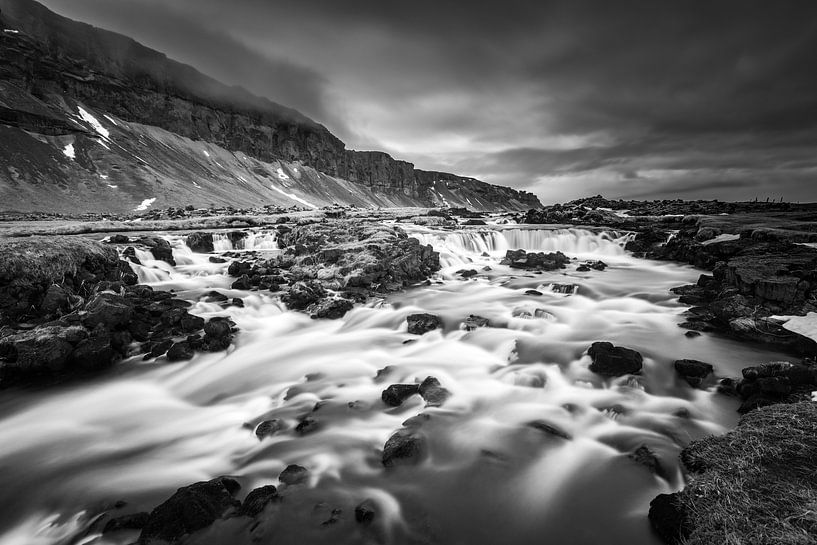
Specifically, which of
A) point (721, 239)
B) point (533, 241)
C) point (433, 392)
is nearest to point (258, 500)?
point (433, 392)

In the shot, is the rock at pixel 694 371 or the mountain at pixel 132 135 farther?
the mountain at pixel 132 135

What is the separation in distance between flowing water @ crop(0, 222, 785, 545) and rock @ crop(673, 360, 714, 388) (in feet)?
0.77

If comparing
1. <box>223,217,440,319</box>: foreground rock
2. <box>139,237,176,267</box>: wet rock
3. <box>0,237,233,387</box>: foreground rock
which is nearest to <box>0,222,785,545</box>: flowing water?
<box>0,237,233,387</box>: foreground rock

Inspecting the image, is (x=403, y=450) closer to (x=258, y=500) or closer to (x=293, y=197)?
(x=258, y=500)

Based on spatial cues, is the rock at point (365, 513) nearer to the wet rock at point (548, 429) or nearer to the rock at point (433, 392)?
the rock at point (433, 392)

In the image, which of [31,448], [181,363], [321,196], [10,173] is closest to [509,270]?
[181,363]

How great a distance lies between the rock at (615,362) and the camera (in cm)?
816

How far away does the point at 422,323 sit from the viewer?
11891 mm

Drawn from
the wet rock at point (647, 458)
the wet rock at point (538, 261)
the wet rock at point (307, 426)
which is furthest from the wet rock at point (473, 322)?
the wet rock at point (538, 261)

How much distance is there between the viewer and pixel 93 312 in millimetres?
9781

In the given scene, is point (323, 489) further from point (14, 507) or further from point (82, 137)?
point (82, 137)

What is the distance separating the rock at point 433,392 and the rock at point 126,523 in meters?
4.65

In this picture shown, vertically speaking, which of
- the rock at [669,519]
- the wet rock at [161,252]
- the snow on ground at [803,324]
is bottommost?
the rock at [669,519]

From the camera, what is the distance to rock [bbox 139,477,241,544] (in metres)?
4.24
